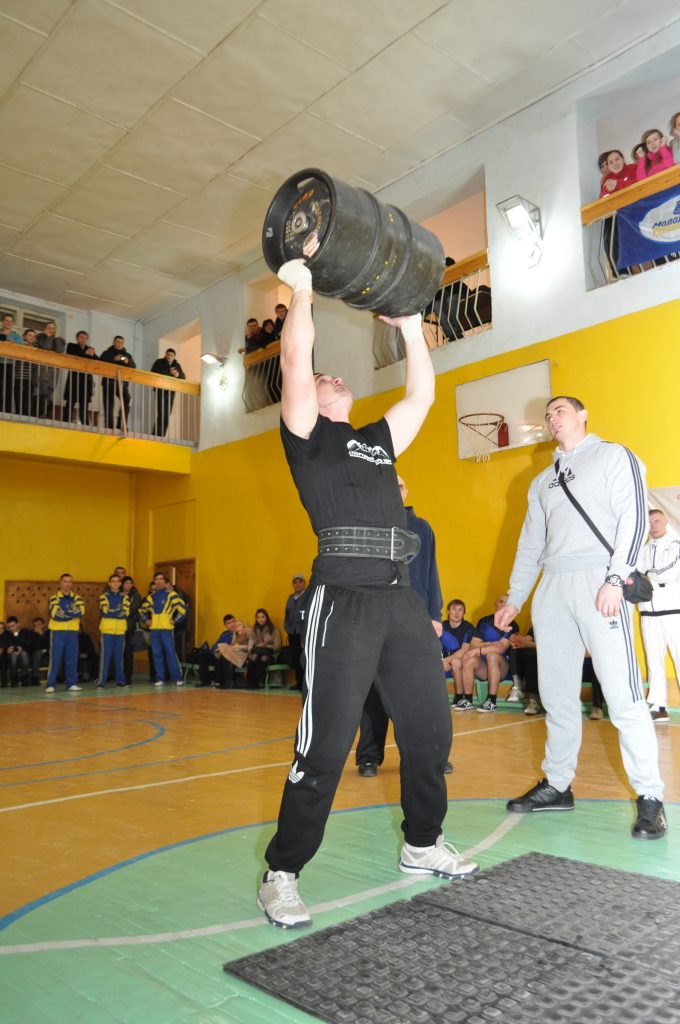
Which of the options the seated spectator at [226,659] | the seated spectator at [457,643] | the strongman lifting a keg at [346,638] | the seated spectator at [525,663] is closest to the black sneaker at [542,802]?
the strongman lifting a keg at [346,638]

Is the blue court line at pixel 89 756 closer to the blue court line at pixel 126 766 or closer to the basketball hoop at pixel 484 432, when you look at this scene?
the blue court line at pixel 126 766

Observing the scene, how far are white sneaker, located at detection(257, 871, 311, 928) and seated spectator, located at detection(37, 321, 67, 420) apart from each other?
10843 mm

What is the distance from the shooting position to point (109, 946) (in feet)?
6.42

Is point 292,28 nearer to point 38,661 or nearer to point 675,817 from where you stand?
point 675,817

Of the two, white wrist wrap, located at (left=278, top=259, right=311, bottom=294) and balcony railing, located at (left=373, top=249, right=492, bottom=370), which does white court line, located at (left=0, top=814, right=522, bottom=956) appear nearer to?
white wrist wrap, located at (left=278, top=259, right=311, bottom=294)

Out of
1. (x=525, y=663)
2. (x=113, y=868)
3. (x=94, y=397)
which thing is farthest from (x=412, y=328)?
(x=94, y=397)

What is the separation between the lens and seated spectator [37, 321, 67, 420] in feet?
39.0

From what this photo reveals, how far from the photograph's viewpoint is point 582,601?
3018 mm

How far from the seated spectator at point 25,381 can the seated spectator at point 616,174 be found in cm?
842

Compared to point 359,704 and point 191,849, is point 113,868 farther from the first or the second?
point 359,704

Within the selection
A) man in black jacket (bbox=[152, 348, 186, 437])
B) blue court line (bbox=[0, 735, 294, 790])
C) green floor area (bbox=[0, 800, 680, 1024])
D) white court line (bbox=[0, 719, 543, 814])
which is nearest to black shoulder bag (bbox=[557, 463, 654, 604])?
green floor area (bbox=[0, 800, 680, 1024])

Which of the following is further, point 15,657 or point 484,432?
point 15,657

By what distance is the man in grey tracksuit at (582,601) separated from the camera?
2.90 meters

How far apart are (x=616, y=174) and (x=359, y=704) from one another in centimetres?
772
